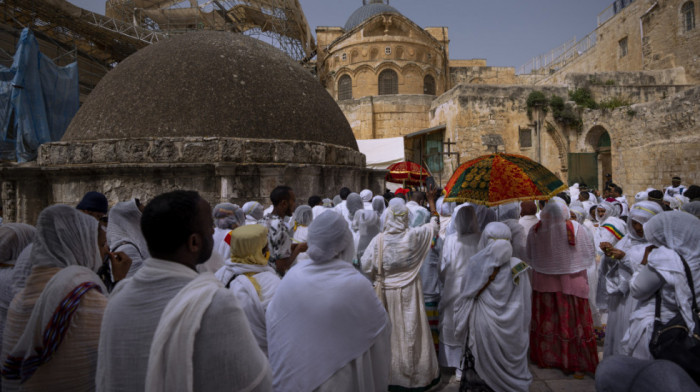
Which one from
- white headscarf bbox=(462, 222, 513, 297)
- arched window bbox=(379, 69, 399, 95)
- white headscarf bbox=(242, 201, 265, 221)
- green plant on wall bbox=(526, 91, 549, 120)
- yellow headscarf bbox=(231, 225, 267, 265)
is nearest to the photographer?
yellow headscarf bbox=(231, 225, 267, 265)

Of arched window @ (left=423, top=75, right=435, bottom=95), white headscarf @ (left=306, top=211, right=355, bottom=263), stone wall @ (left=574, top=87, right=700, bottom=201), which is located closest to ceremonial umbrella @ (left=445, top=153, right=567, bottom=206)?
white headscarf @ (left=306, top=211, right=355, bottom=263)

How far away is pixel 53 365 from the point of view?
1.64 metres

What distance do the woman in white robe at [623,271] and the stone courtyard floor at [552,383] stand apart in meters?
0.40

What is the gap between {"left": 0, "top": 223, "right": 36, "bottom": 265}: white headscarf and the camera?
2.27m

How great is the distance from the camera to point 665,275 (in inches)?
89.4

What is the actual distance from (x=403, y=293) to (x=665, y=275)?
181 centimetres

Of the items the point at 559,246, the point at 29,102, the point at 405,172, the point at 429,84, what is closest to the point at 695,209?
the point at 559,246

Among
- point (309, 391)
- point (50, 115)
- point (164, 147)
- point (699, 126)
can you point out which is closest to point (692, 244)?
point (309, 391)

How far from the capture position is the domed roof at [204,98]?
6.34m

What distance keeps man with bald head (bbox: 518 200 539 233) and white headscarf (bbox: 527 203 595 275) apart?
1.38 ft

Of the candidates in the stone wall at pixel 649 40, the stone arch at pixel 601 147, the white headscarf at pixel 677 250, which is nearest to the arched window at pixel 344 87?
the stone wall at pixel 649 40

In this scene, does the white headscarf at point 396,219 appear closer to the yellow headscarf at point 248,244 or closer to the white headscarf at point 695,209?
the yellow headscarf at point 248,244

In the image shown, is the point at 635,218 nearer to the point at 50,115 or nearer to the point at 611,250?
the point at 611,250

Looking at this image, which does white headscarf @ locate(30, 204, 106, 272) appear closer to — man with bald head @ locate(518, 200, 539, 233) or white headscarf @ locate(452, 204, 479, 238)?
white headscarf @ locate(452, 204, 479, 238)
